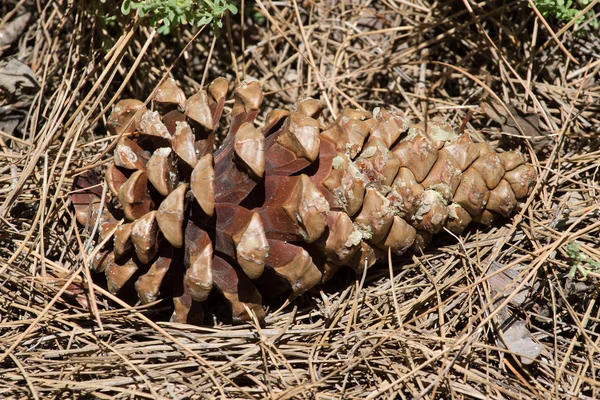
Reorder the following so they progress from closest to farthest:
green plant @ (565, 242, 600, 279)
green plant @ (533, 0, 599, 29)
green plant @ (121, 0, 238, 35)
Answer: green plant @ (565, 242, 600, 279) < green plant @ (121, 0, 238, 35) < green plant @ (533, 0, 599, 29)

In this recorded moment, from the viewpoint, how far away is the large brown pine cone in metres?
1.59

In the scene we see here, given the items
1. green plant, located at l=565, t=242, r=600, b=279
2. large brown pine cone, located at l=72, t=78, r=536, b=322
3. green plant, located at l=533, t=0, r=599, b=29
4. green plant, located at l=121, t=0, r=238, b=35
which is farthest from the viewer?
green plant, located at l=533, t=0, r=599, b=29

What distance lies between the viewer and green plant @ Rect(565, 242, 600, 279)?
1703 mm

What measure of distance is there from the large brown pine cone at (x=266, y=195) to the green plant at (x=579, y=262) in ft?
0.82

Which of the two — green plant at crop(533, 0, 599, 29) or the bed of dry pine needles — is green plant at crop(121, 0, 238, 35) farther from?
green plant at crop(533, 0, 599, 29)

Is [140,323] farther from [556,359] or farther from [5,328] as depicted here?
[556,359]

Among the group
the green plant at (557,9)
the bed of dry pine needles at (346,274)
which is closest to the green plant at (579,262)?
the bed of dry pine needles at (346,274)

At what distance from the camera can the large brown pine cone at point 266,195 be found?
5.21 ft

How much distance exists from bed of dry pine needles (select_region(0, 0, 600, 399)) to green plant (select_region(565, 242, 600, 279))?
0.15 ft

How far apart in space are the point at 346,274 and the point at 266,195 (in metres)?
0.47

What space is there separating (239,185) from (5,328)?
36.3 inches

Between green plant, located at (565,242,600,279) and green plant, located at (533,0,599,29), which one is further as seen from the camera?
green plant, located at (533,0,599,29)

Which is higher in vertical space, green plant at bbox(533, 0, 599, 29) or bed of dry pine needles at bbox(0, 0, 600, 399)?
green plant at bbox(533, 0, 599, 29)

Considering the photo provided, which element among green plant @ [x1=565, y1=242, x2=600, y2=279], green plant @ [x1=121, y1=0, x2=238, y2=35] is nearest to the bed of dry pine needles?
green plant @ [x1=565, y1=242, x2=600, y2=279]
